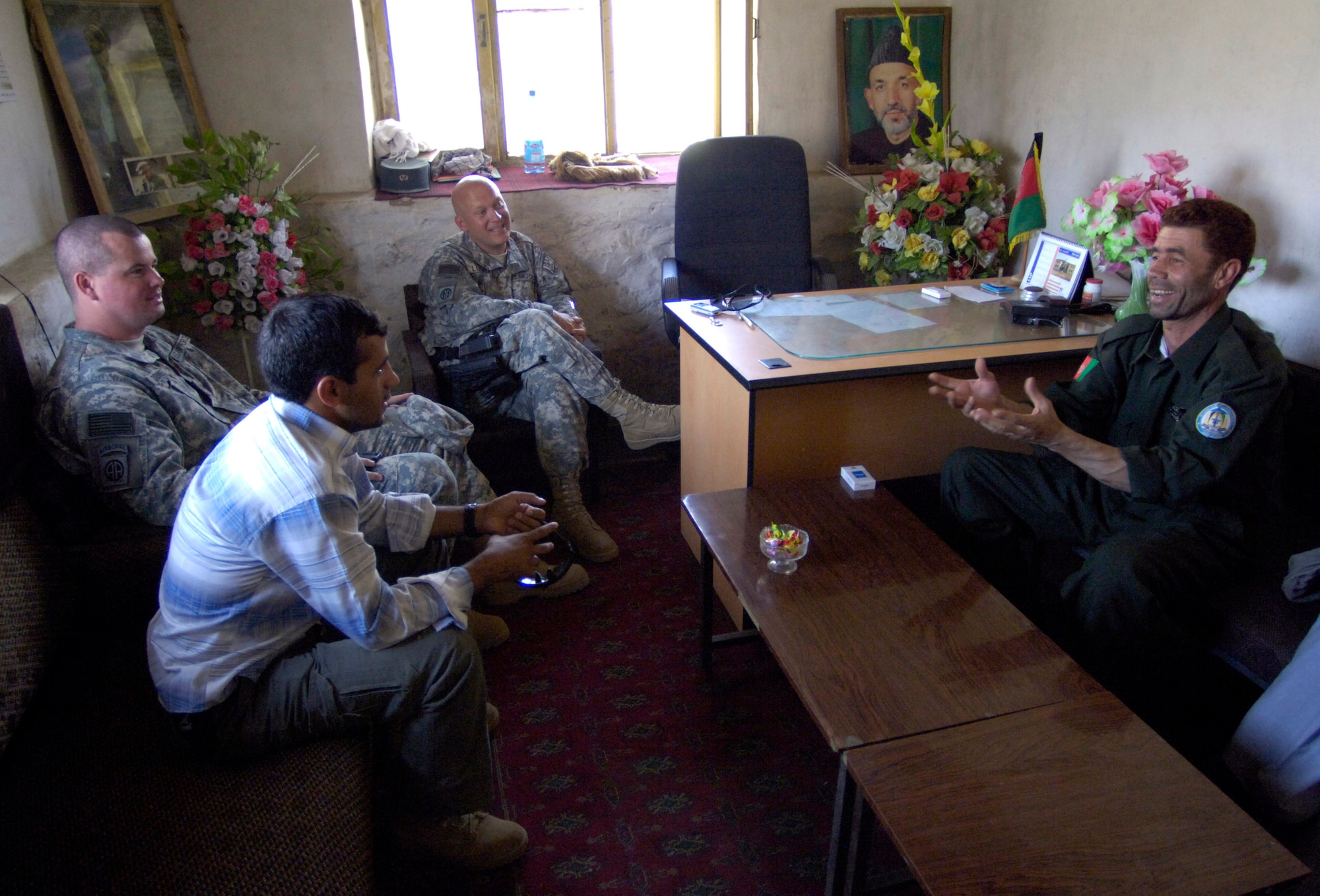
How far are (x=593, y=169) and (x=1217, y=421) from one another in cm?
246

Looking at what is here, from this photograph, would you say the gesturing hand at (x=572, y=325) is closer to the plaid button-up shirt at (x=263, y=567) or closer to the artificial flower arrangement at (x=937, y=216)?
the artificial flower arrangement at (x=937, y=216)

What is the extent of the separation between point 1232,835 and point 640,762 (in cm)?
112

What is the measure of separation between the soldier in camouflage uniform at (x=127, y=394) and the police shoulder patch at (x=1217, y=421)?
1.68 m

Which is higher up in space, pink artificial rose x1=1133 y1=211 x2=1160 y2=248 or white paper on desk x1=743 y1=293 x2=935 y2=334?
pink artificial rose x1=1133 y1=211 x2=1160 y2=248

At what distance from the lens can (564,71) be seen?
355 cm

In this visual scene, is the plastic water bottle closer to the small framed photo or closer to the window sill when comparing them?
the window sill

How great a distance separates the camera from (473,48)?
135 inches

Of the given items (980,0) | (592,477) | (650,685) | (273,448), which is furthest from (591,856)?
(980,0)

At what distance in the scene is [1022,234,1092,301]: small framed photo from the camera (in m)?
2.42

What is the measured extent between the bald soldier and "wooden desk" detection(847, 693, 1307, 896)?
9.44 ft

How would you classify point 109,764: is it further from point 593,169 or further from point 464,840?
point 593,169

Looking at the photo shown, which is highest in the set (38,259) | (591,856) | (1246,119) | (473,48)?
(473,48)

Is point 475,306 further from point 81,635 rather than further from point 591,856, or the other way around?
point 591,856

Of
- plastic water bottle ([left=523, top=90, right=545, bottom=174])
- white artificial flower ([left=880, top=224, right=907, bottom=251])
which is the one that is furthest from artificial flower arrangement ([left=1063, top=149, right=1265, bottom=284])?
plastic water bottle ([left=523, top=90, right=545, bottom=174])
